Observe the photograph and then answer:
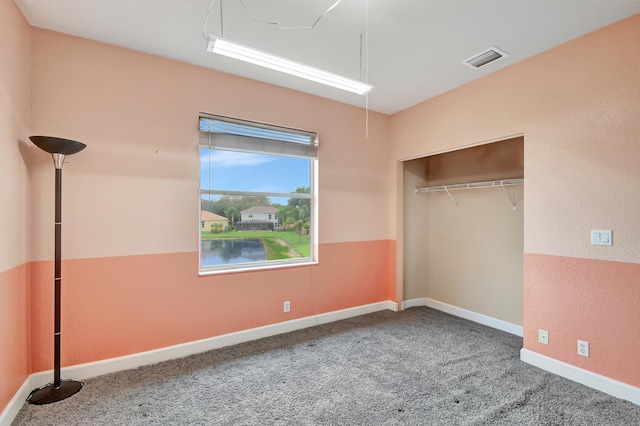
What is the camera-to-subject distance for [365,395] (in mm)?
2197

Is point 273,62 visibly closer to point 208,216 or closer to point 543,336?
point 208,216

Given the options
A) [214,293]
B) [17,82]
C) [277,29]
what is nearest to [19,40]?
[17,82]

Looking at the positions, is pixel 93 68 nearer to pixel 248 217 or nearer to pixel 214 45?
pixel 214 45

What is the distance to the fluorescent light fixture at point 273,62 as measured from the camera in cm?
188

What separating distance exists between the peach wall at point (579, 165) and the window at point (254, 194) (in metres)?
2.15

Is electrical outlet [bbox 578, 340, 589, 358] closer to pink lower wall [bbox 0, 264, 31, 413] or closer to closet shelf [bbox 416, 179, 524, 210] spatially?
closet shelf [bbox 416, 179, 524, 210]

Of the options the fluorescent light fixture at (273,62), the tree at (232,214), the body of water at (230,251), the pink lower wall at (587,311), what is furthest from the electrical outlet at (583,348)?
the tree at (232,214)

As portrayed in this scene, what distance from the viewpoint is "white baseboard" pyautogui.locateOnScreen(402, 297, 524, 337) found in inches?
132

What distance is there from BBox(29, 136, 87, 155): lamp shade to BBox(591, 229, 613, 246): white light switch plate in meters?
3.96

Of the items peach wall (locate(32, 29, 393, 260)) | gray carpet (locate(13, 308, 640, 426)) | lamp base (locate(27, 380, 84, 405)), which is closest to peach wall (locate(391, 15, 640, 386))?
gray carpet (locate(13, 308, 640, 426))

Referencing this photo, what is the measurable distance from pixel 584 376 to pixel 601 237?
3.66ft

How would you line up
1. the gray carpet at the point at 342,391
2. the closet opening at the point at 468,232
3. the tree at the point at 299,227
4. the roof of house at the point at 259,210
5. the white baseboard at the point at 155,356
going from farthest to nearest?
the tree at the point at 299,227, the closet opening at the point at 468,232, the roof of house at the point at 259,210, the white baseboard at the point at 155,356, the gray carpet at the point at 342,391

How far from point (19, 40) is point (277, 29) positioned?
181 centimetres

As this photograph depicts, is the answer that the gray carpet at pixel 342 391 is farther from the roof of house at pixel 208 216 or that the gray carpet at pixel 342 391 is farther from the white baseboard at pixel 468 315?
the roof of house at pixel 208 216
